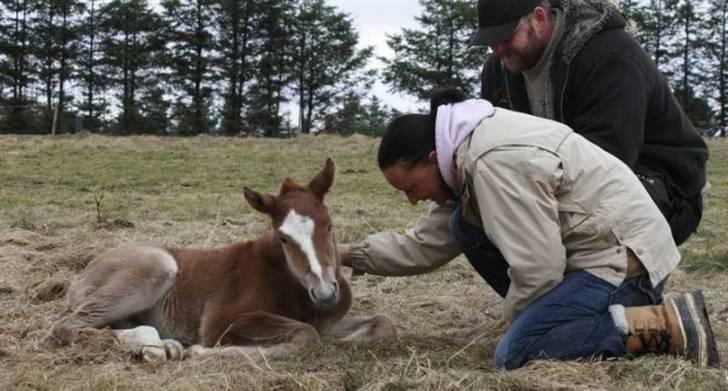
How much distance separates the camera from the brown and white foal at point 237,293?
5035 mm

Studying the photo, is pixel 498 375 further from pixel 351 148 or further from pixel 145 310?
pixel 351 148

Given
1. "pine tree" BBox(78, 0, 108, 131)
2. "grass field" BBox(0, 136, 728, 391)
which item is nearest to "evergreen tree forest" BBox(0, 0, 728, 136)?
"pine tree" BBox(78, 0, 108, 131)

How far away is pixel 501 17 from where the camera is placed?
16.4ft

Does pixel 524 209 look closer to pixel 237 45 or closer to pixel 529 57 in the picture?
pixel 529 57

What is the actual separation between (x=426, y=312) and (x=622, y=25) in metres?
2.55

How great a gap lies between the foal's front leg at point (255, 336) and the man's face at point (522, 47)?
2089 millimetres

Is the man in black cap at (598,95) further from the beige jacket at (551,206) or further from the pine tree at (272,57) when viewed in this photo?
the pine tree at (272,57)

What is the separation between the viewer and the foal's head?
4891 mm

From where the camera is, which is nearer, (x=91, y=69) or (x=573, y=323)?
(x=573, y=323)

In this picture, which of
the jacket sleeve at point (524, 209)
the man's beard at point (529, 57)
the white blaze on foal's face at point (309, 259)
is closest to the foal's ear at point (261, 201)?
the white blaze on foal's face at point (309, 259)

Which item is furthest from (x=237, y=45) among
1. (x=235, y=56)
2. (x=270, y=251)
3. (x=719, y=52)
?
(x=270, y=251)

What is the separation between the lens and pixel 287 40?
49.6 meters

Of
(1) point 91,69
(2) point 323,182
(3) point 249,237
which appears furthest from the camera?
(1) point 91,69

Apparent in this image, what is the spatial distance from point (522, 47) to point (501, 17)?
27cm
